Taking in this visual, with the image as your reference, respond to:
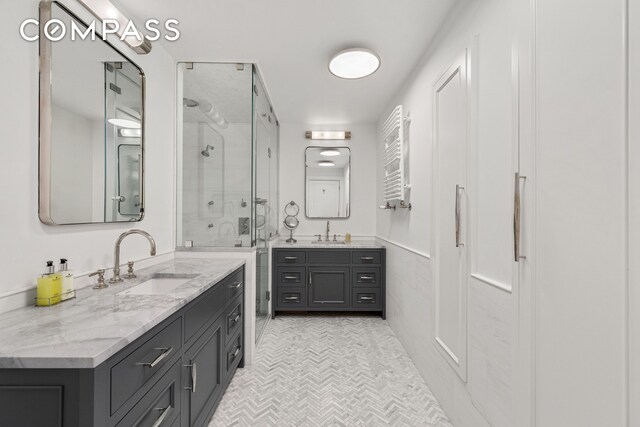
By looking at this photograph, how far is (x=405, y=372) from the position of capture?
2.51 metres

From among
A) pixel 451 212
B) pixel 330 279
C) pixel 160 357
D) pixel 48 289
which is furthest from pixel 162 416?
pixel 330 279

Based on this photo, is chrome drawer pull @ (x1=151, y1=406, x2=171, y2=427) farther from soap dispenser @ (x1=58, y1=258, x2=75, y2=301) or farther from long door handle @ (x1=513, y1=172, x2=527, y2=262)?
long door handle @ (x1=513, y1=172, x2=527, y2=262)

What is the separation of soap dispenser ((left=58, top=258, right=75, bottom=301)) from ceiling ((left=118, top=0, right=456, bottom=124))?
1522 millimetres

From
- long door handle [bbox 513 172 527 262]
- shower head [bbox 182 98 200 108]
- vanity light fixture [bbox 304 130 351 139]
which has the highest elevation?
vanity light fixture [bbox 304 130 351 139]

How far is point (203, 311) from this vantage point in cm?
167

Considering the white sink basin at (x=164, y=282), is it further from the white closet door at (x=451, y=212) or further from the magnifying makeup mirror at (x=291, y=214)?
the magnifying makeup mirror at (x=291, y=214)

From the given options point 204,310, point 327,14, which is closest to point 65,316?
point 204,310

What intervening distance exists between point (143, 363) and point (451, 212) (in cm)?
170

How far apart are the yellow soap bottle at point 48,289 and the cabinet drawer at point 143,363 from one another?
18.3 inches

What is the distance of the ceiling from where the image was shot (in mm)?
1896

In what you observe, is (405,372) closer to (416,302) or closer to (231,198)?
(416,302)

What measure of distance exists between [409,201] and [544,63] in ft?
5.88

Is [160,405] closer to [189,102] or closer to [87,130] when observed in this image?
[87,130]

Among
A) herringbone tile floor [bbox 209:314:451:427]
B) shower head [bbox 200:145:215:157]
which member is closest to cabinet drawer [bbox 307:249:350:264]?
herringbone tile floor [bbox 209:314:451:427]
